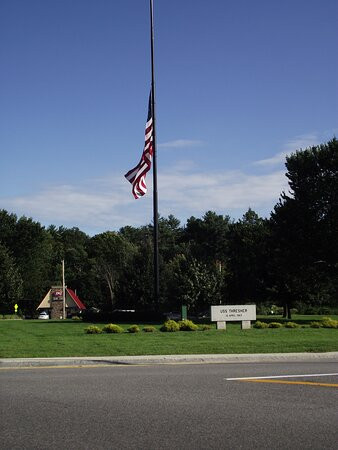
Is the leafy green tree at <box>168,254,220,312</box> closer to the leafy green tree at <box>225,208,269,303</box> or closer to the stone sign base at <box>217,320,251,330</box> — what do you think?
the leafy green tree at <box>225,208,269,303</box>

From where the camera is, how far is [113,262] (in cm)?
9444

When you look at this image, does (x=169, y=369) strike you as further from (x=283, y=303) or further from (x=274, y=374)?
(x=283, y=303)

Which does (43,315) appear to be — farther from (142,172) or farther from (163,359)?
(163,359)

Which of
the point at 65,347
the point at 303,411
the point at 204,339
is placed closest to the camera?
the point at 303,411

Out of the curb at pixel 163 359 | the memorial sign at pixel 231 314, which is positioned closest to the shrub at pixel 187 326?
the memorial sign at pixel 231 314

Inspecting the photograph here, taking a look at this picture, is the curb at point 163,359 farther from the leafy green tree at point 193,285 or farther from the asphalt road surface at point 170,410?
the leafy green tree at point 193,285

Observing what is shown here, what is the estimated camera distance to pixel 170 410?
794cm

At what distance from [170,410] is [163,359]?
7.00 meters

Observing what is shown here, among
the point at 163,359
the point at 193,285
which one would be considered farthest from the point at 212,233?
the point at 163,359

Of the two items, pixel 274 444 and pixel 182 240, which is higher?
pixel 182 240

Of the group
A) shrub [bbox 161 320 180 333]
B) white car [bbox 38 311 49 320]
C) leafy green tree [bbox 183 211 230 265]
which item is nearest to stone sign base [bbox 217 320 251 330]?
shrub [bbox 161 320 180 333]

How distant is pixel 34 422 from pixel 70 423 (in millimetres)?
486

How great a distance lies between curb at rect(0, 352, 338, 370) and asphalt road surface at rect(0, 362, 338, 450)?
2.03 metres

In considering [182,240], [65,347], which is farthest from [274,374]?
[182,240]
